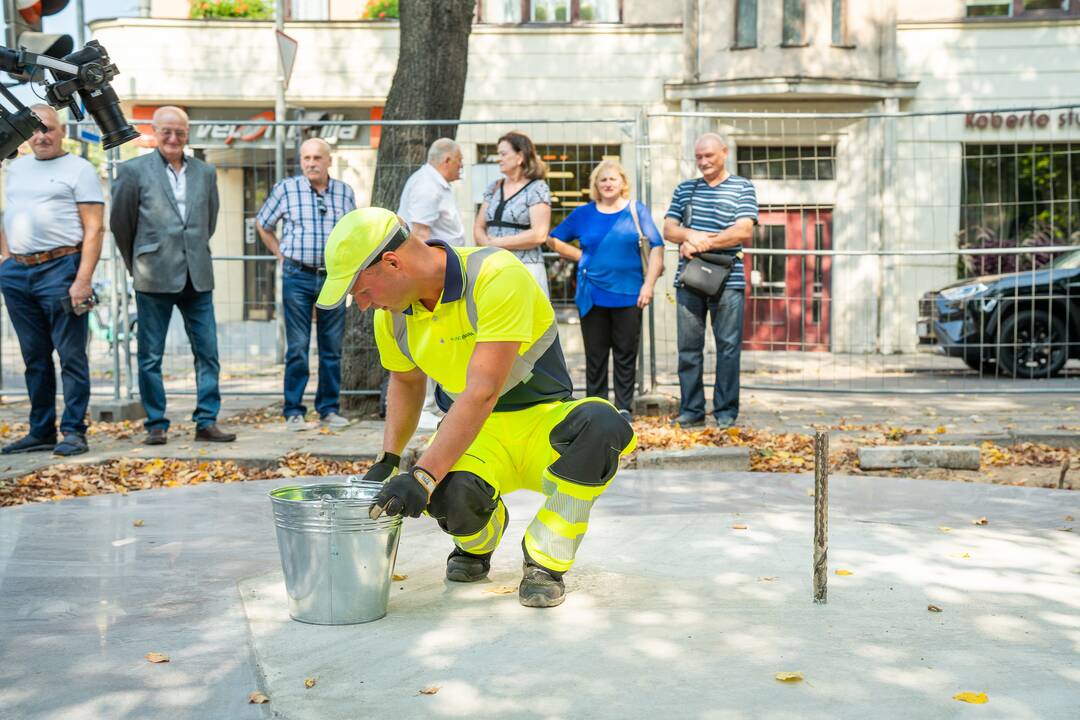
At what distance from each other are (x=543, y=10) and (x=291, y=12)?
4.24 m

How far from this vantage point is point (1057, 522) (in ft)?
18.1

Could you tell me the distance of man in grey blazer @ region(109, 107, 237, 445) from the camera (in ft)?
25.8

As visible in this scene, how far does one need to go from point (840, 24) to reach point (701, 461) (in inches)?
506

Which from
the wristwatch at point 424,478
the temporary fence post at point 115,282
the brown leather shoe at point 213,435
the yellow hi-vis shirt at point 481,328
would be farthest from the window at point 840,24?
the wristwatch at point 424,478

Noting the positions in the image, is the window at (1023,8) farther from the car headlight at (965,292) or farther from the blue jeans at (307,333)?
the blue jeans at (307,333)

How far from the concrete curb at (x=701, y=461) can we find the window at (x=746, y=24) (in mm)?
12347

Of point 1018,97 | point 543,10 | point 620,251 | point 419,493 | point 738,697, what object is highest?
point 543,10

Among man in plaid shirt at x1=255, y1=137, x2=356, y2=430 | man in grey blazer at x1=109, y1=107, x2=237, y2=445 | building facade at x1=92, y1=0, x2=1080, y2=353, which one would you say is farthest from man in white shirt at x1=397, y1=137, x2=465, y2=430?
building facade at x1=92, y1=0, x2=1080, y2=353

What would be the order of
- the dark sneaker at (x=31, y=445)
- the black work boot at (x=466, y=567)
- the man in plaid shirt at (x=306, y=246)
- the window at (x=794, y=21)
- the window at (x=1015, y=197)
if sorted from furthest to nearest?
the window at (x=794, y=21) < the window at (x=1015, y=197) < the man in plaid shirt at (x=306, y=246) < the dark sneaker at (x=31, y=445) < the black work boot at (x=466, y=567)

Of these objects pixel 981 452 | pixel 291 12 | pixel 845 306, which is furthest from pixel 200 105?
pixel 981 452

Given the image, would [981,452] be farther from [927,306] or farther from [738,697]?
[738,697]

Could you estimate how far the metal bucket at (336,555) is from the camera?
3787 mm

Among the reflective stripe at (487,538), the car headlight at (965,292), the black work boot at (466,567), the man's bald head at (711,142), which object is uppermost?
the man's bald head at (711,142)

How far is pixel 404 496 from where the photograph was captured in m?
3.67
